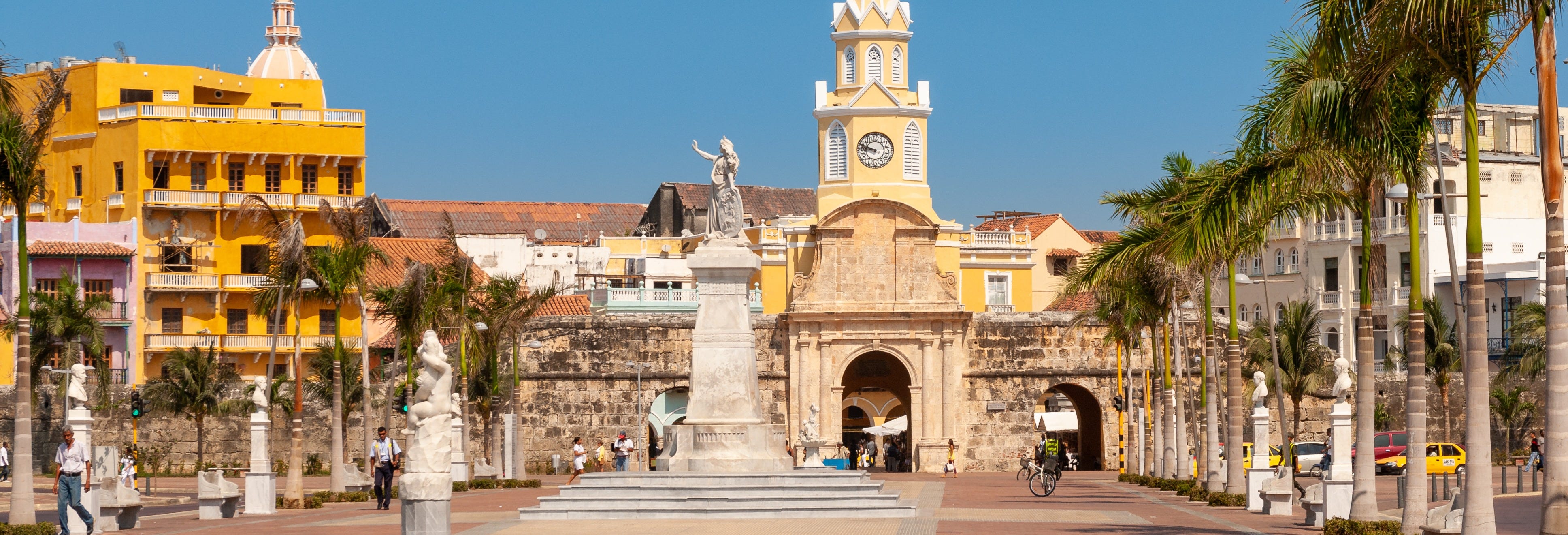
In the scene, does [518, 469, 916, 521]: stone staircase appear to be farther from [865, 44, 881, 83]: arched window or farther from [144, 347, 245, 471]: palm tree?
[865, 44, 881, 83]: arched window

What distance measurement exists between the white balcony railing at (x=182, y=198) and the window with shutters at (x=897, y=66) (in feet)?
76.4

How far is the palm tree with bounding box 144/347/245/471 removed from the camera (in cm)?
5153

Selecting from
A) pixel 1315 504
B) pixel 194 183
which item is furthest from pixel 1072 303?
pixel 1315 504

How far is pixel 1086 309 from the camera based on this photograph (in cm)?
5319

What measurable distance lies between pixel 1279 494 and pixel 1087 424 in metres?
33.6

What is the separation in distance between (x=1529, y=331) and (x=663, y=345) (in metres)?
24.7

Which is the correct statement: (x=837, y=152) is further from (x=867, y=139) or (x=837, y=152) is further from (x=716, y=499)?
(x=716, y=499)

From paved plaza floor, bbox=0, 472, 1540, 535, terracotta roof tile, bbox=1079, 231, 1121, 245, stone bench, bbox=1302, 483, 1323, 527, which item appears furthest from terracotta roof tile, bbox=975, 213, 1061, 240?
stone bench, bbox=1302, 483, 1323, 527

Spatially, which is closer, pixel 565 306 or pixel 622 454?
pixel 622 454

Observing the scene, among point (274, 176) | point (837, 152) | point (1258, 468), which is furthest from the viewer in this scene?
point (274, 176)

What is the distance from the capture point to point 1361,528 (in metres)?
19.5

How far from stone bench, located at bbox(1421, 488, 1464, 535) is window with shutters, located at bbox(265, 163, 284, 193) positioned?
5103 cm

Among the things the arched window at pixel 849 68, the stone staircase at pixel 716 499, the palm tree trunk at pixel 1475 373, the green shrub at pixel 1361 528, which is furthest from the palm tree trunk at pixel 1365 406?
the arched window at pixel 849 68

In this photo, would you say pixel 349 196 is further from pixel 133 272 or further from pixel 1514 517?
pixel 1514 517
